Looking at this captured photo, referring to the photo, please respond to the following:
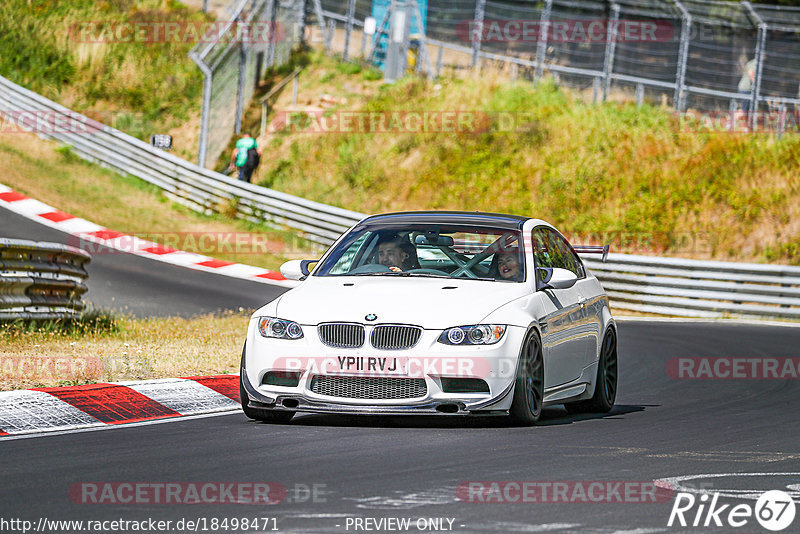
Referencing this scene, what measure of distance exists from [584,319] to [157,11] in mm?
35242

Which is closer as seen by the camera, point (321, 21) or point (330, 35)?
point (321, 21)

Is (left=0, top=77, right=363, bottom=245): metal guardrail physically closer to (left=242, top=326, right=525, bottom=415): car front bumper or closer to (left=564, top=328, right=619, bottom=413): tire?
(left=564, top=328, right=619, bottom=413): tire

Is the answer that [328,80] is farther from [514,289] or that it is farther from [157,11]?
[514,289]

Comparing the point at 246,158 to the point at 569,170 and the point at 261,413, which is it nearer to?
the point at 569,170

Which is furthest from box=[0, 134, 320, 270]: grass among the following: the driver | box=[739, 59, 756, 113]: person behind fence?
the driver

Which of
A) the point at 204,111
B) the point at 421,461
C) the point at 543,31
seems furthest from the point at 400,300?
the point at 204,111

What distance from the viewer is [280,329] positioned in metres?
9.02

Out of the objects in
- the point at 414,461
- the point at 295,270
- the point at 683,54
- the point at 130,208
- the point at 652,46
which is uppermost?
the point at 652,46

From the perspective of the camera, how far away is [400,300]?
897 centimetres

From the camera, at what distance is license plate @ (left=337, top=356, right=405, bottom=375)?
28.5ft

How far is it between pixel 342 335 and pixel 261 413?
2.91 ft

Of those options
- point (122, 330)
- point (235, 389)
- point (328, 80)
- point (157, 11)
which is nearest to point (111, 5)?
point (157, 11)

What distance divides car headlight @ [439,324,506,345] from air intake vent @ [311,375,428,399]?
31 cm

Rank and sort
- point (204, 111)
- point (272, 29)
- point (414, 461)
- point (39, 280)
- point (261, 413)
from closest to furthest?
point (414, 461) < point (261, 413) < point (39, 280) < point (204, 111) < point (272, 29)
